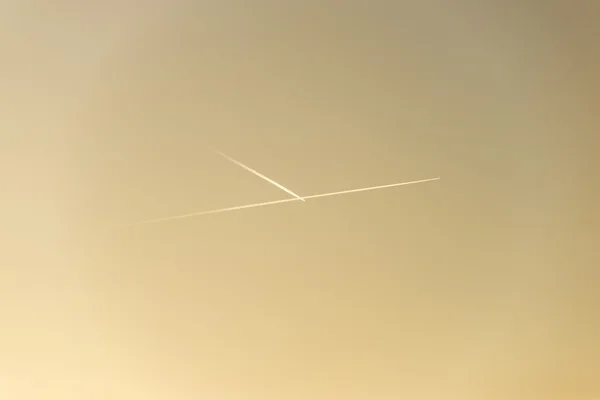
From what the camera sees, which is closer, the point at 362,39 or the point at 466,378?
the point at 362,39

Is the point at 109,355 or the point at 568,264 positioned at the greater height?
the point at 568,264

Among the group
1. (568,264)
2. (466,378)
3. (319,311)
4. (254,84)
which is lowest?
(466,378)

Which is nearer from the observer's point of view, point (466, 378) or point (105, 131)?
point (105, 131)

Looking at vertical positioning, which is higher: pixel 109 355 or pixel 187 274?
pixel 187 274

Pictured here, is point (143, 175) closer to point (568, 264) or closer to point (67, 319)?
point (67, 319)

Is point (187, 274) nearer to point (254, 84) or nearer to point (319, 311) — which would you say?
point (319, 311)

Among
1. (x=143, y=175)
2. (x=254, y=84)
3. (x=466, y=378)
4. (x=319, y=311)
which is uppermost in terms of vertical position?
(x=254, y=84)

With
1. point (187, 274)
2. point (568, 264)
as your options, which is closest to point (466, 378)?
point (568, 264)

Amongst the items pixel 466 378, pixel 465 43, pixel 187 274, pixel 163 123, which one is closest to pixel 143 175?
pixel 163 123
